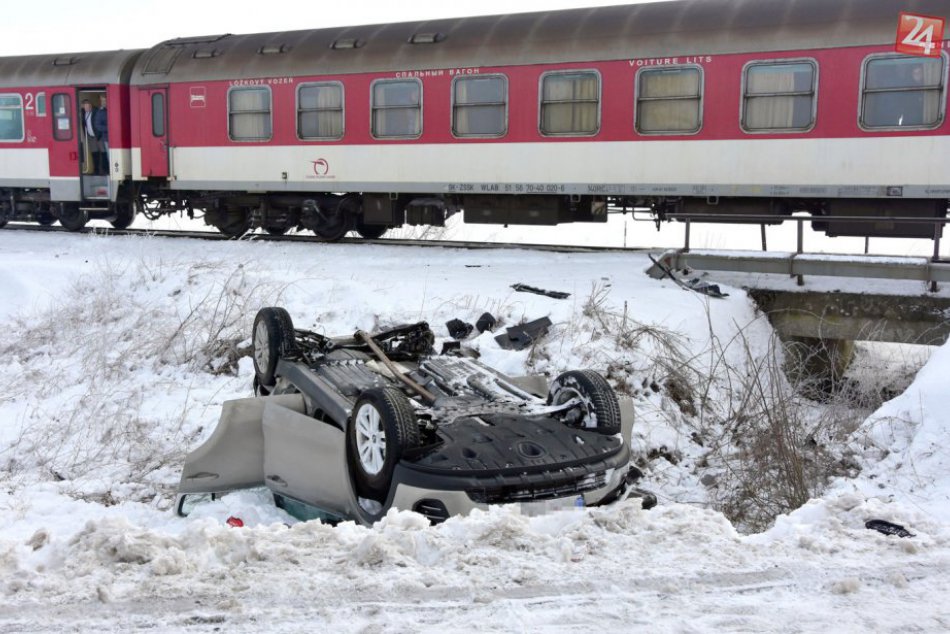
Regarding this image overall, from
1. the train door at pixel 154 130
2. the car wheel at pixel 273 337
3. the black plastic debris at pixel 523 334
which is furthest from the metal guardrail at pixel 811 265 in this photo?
the train door at pixel 154 130

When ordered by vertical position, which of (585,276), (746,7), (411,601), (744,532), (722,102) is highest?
(746,7)

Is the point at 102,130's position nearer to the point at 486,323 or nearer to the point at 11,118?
the point at 11,118

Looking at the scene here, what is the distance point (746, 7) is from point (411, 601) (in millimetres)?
11061

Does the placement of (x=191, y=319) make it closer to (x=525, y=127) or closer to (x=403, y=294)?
(x=403, y=294)

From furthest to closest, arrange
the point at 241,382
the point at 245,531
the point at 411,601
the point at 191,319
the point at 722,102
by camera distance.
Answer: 1. the point at 722,102
2. the point at 191,319
3. the point at 241,382
4. the point at 245,531
5. the point at 411,601

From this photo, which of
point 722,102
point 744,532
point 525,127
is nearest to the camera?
point 744,532

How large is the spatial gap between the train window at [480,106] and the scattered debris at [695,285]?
3438mm

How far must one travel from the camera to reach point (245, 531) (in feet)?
12.7

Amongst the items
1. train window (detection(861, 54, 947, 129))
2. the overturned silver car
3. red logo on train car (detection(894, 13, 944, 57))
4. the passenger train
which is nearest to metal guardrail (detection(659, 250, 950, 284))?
the passenger train

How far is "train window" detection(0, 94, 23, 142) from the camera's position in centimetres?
1709

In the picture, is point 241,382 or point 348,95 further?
point 348,95

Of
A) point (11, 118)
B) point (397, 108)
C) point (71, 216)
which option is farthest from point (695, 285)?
point (11, 118)

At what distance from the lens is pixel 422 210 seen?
1494 centimetres

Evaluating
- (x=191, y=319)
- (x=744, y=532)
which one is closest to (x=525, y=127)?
(x=191, y=319)
